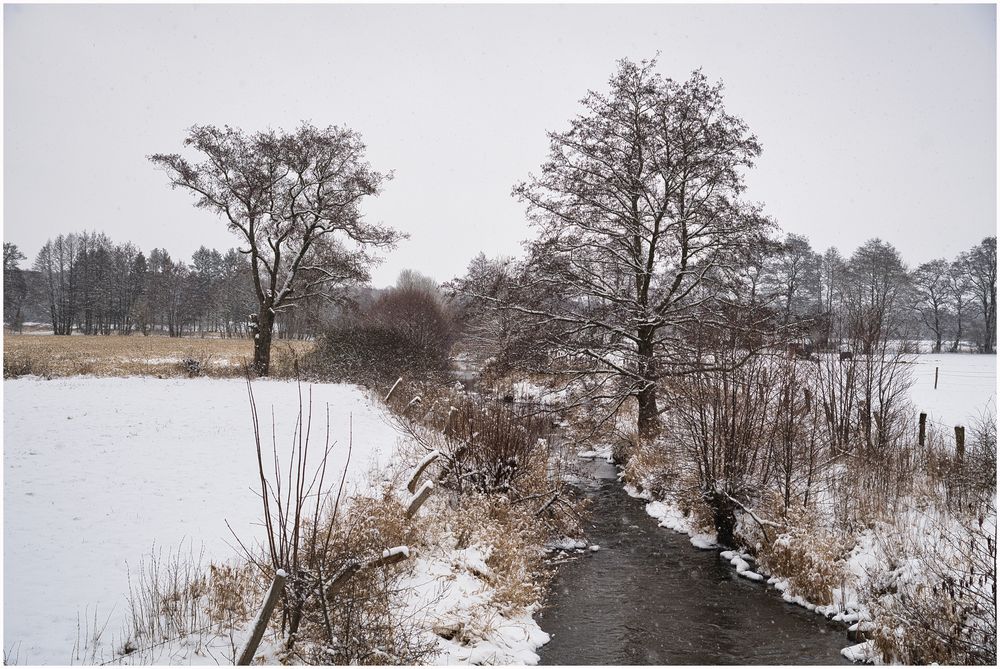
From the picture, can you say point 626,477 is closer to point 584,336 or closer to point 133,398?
point 584,336

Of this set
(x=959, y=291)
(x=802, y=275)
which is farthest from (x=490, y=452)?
(x=959, y=291)

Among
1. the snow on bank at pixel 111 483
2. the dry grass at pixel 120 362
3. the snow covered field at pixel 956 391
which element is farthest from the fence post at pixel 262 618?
the snow covered field at pixel 956 391

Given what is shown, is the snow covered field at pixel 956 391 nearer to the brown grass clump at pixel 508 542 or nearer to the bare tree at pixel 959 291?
the brown grass clump at pixel 508 542

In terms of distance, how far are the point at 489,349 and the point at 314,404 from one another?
57.2 ft

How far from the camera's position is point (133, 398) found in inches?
608

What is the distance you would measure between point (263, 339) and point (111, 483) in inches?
639

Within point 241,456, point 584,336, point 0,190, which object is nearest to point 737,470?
point 584,336

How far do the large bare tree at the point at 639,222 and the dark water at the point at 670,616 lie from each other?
19.3ft

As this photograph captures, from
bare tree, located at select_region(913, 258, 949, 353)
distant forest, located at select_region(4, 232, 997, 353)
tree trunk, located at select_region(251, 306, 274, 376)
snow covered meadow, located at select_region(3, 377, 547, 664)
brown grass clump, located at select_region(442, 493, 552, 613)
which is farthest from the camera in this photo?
bare tree, located at select_region(913, 258, 949, 353)

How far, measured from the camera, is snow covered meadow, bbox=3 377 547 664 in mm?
5199

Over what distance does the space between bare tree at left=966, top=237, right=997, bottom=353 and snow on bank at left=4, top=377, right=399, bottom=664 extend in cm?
4801

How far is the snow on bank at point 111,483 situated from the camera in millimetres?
5406

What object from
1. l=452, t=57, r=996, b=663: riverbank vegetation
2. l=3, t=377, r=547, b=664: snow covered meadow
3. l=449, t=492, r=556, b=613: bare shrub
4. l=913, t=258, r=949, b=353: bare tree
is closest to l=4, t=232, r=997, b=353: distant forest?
l=913, t=258, r=949, b=353: bare tree

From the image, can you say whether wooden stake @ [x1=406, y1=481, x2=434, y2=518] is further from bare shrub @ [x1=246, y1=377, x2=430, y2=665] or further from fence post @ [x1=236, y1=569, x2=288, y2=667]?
fence post @ [x1=236, y1=569, x2=288, y2=667]
